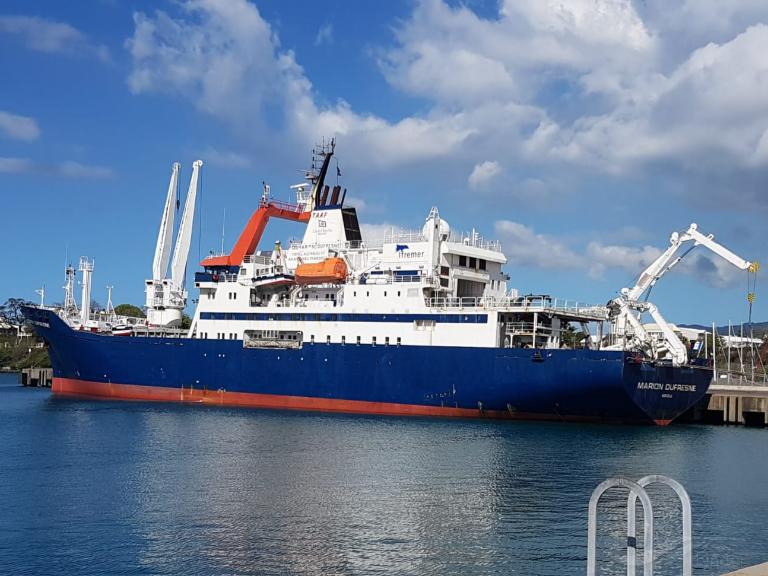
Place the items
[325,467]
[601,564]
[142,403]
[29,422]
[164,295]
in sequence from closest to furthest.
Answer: [601,564], [325,467], [29,422], [142,403], [164,295]

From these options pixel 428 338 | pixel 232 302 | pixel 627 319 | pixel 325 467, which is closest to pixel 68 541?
pixel 325 467

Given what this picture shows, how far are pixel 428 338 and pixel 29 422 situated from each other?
662 inches

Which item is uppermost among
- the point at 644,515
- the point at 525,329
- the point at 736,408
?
the point at 525,329

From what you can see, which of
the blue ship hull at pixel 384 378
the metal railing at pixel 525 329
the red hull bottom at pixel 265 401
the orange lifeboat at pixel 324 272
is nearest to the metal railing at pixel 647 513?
the blue ship hull at pixel 384 378

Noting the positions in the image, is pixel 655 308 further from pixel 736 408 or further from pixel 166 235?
pixel 166 235

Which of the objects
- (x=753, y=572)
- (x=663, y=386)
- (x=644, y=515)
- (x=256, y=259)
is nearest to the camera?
(x=753, y=572)

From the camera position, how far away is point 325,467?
23.5 meters

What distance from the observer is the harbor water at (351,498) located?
49.1 ft

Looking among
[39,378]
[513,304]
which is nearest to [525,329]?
[513,304]

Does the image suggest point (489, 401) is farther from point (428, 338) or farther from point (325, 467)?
point (325, 467)

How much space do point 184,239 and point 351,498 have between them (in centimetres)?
3158

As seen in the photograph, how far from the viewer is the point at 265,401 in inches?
1619

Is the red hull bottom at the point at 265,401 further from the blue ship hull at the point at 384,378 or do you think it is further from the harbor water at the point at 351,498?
the harbor water at the point at 351,498

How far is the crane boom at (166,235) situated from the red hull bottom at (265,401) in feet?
22.7
